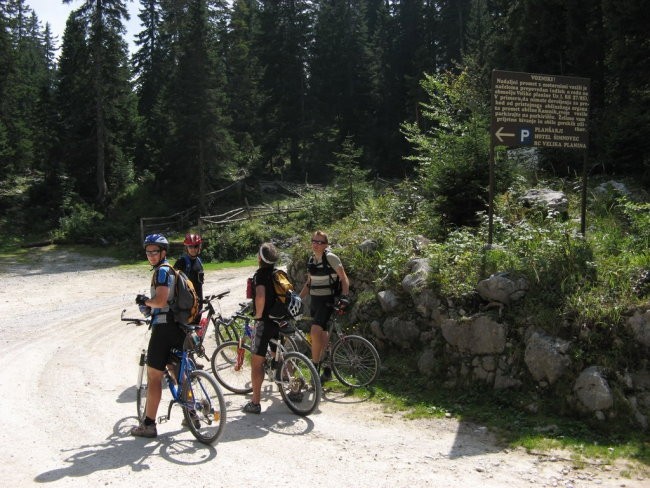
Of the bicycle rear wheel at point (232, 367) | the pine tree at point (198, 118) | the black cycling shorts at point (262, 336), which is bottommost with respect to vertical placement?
the bicycle rear wheel at point (232, 367)

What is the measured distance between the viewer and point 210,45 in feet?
108

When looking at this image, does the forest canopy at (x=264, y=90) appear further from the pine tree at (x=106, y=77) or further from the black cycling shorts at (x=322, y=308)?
the black cycling shorts at (x=322, y=308)

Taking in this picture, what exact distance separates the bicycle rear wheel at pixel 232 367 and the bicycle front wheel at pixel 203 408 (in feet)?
6.09

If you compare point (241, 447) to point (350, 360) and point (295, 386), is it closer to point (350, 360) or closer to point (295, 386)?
point (295, 386)

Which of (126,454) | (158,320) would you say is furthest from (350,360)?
(126,454)

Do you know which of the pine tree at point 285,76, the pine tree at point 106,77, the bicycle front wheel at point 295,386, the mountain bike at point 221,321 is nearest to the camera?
the bicycle front wheel at point 295,386

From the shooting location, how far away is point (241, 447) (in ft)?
17.6

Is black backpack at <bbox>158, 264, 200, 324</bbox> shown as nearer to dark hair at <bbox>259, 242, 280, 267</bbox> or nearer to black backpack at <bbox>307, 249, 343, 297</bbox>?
dark hair at <bbox>259, 242, 280, 267</bbox>

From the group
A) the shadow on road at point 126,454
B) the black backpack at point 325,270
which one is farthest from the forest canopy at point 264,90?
the shadow on road at point 126,454

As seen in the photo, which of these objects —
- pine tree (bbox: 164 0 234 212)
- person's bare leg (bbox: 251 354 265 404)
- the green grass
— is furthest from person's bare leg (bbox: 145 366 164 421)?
pine tree (bbox: 164 0 234 212)

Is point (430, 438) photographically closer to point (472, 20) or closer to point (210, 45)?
point (210, 45)

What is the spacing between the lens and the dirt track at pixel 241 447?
4.69m

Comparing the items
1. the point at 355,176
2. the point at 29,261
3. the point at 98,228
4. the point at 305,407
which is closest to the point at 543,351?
the point at 305,407

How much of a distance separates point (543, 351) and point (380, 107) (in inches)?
1732
